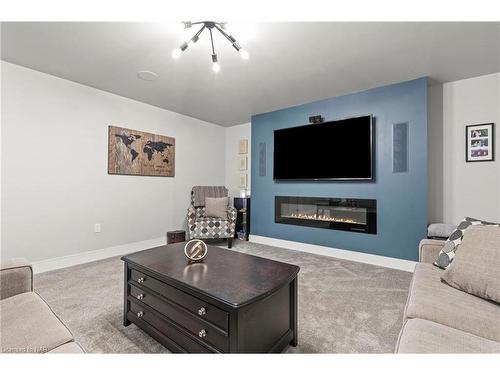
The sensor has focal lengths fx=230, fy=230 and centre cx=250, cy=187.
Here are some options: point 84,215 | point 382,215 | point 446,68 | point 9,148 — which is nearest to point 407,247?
point 382,215

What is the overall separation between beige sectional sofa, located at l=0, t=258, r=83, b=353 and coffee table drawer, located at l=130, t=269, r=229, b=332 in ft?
1.61

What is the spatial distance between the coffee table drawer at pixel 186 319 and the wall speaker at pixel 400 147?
113 inches

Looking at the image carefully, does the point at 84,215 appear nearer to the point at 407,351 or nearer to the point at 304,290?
the point at 304,290

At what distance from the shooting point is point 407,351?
0.79 metres

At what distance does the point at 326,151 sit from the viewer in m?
3.47

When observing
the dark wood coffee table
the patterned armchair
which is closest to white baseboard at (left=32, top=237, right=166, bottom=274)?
the patterned armchair

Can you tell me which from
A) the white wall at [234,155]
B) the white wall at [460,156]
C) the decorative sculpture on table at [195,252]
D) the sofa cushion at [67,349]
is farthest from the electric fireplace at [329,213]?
the sofa cushion at [67,349]

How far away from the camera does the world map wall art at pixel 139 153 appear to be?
3334 millimetres

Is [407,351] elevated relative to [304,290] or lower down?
elevated

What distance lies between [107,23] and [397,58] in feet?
8.88

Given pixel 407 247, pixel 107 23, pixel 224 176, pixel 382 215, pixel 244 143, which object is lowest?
pixel 407 247

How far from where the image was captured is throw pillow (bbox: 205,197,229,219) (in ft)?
13.0

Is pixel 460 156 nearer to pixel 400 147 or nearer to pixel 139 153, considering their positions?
pixel 400 147

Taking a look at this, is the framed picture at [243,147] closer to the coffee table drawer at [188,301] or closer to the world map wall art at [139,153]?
the world map wall art at [139,153]
